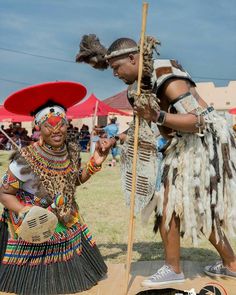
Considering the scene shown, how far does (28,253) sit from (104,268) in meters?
0.72

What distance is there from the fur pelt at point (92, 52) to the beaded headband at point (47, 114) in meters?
0.47

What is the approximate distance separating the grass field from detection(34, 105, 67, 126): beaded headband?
4.07 ft

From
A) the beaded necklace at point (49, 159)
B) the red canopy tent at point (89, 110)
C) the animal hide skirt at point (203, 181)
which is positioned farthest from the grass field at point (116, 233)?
the red canopy tent at point (89, 110)

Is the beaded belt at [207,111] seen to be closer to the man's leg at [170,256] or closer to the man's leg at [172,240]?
the man's leg at [170,256]

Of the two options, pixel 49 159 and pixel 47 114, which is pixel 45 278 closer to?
pixel 49 159

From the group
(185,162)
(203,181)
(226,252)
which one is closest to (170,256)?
(226,252)

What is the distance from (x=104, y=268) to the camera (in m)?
3.90

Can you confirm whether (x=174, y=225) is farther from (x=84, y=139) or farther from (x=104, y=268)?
(x=84, y=139)

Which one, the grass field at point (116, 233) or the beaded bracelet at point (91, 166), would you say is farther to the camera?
the grass field at point (116, 233)

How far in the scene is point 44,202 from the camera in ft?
11.5

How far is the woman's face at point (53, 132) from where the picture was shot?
3506 millimetres

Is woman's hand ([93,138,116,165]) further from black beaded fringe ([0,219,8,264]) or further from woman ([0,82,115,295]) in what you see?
black beaded fringe ([0,219,8,264])

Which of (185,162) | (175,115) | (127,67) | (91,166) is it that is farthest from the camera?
(91,166)

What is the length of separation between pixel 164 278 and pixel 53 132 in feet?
4.70
